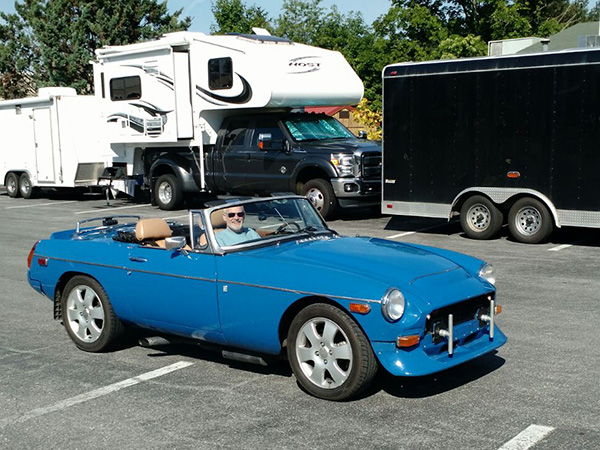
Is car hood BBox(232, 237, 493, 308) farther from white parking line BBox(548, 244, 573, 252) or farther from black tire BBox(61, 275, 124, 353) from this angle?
white parking line BBox(548, 244, 573, 252)

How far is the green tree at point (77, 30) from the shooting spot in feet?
134

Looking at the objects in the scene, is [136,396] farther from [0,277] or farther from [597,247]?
[597,247]

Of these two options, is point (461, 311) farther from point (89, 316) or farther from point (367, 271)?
point (89, 316)

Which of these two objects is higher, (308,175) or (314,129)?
(314,129)

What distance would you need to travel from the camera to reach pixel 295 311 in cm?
601

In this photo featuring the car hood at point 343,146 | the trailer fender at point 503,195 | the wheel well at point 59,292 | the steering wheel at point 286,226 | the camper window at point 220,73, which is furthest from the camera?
the camper window at point 220,73

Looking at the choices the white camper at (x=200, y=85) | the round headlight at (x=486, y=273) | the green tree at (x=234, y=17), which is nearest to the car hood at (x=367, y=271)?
the round headlight at (x=486, y=273)

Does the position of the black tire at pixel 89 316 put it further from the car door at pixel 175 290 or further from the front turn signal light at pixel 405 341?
the front turn signal light at pixel 405 341

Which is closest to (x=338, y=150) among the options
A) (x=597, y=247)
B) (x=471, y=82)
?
(x=471, y=82)

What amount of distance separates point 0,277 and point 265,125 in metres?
8.01

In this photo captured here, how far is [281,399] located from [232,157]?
1289 centimetres

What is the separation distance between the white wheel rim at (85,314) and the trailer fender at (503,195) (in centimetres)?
817

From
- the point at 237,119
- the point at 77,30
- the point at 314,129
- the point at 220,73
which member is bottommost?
the point at 314,129

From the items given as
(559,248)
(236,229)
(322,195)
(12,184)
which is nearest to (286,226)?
(236,229)
